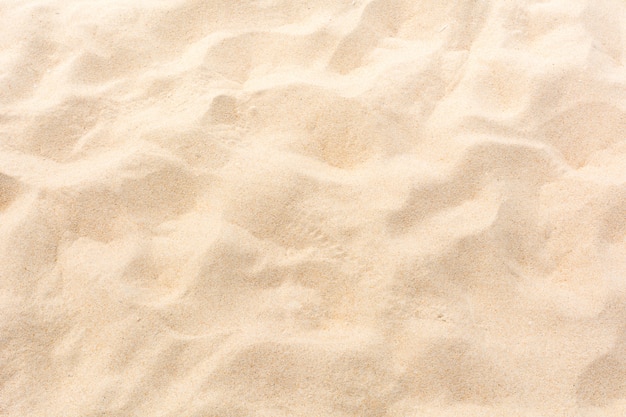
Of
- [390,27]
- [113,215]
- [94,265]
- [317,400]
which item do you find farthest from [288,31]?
[317,400]

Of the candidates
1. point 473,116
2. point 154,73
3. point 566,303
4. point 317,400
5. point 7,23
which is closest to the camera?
point 317,400

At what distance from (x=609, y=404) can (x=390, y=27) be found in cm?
115

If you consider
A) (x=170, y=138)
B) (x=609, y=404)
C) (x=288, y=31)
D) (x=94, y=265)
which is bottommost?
(x=609, y=404)

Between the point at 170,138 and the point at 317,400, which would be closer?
the point at 317,400

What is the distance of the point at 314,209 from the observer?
4.41ft

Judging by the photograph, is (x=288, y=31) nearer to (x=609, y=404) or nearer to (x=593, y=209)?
(x=593, y=209)

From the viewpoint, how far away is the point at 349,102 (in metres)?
1.49

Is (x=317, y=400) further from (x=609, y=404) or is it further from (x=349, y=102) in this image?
(x=349, y=102)

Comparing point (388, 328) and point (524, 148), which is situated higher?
point (524, 148)

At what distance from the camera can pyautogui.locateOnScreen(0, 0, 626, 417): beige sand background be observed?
116cm

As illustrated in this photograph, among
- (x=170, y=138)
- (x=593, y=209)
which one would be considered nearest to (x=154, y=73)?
(x=170, y=138)

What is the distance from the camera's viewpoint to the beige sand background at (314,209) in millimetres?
1163

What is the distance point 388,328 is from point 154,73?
97cm

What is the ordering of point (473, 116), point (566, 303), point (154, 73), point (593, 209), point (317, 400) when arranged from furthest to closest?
point (154, 73) → point (473, 116) → point (593, 209) → point (566, 303) → point (317, 400)
